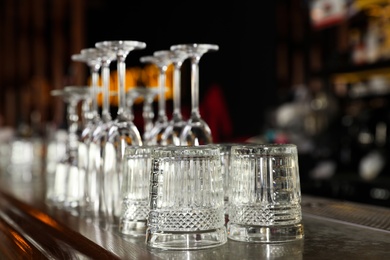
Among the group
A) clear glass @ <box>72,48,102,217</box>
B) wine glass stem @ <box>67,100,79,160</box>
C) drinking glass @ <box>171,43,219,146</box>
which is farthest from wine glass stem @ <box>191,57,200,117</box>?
wine glass stem @ <box>67,100,79,160</box>

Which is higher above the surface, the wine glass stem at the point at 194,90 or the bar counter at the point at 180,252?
the wine glass stem at the point at 194,90

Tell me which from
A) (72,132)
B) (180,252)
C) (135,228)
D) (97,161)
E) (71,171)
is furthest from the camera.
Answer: (72,132)

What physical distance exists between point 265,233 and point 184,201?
0.50 ft

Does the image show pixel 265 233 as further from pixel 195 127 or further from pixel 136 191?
pixel 195 127

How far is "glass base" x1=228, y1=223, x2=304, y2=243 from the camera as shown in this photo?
110 cm

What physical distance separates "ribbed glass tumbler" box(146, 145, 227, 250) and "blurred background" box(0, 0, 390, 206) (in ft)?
6.39

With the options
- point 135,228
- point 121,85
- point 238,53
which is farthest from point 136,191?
point 238,53

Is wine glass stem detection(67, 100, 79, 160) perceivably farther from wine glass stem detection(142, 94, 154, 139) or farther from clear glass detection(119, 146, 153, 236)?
clear glass detection(119, 146, 153, 236)

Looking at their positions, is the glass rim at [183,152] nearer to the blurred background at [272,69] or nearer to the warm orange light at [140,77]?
the blurred background at [272,69]

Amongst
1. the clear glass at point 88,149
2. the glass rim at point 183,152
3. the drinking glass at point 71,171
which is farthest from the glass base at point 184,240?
the drinking glass at point 71,171

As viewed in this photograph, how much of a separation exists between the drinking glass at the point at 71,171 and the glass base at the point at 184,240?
2.03 feet

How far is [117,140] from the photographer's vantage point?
145 centimetres

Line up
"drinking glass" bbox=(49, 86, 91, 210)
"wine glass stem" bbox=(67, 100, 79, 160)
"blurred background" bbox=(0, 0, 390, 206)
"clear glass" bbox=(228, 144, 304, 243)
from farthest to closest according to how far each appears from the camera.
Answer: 1. "blurred background" bbox=(0, 0, 390, 206)
2. "wine glass stem" bbox=(67, 100, 79, 160)
3. "drinking glass" bbox=(49, 86, 91, 210)
4. "clear glass" bbox=(228, 144, 304, 243)

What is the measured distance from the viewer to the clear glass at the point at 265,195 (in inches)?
43.5
